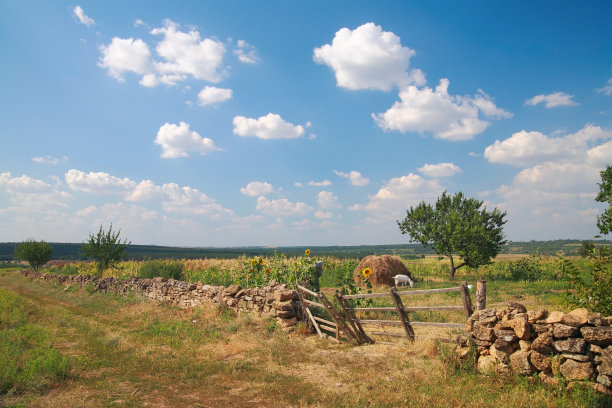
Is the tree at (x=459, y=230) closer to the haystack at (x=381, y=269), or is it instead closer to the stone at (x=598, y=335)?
the haystack at (x=381, y=269)

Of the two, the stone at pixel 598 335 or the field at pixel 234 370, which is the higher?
the stone at pixel 598 335

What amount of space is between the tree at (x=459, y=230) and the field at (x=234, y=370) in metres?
16.5

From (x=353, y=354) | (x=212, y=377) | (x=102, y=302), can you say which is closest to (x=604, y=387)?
(x=353, y=354)

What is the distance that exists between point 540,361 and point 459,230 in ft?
72.4

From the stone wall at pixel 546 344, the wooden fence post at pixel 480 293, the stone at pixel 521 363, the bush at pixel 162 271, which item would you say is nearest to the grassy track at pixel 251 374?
the stone at pixel 521 363

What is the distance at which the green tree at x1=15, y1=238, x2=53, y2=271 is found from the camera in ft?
126

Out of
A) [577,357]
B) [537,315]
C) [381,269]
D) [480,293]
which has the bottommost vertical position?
[381,269]

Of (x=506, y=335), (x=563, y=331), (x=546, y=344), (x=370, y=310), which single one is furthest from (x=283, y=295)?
(x=563, y=331)

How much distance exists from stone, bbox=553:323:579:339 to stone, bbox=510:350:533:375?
536mm

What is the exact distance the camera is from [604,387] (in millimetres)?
4605

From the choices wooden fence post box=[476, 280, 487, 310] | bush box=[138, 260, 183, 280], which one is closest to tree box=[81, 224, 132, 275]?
bush box=[138, 260, 183, 280]

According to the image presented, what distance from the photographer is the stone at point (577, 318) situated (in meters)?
4.95

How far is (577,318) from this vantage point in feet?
16.4

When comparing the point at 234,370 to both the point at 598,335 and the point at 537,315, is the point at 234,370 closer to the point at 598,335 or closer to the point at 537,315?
the point at 537,315
